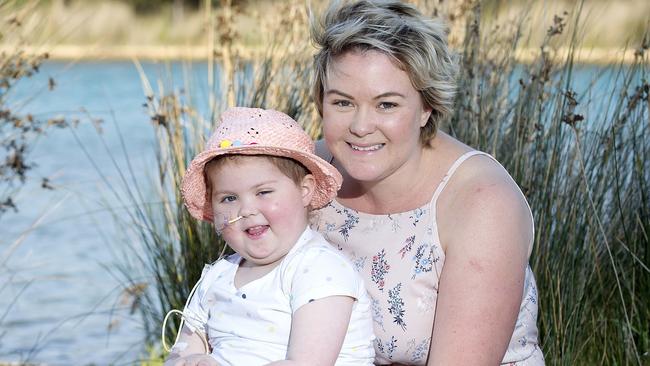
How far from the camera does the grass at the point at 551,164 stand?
3.79 metres

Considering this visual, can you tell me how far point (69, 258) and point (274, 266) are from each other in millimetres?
5703

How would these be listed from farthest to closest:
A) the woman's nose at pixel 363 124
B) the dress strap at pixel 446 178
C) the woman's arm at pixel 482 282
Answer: the dress strap at pixel 446 178 < the woman's nose at pixel 363 124 < the woman's arm at pixel 482 282

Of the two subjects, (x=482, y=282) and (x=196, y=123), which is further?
(x=196, y=123)

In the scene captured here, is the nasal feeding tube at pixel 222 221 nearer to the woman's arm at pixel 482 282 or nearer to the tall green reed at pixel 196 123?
the woman's arm at pixel 482 282

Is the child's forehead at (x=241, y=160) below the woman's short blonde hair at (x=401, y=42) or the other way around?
below

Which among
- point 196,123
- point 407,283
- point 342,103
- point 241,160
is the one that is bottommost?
point 196,123

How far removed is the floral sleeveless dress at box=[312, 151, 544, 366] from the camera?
9.74 ft

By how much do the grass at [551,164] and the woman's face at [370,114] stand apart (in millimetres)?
679

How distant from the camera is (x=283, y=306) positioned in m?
2.72

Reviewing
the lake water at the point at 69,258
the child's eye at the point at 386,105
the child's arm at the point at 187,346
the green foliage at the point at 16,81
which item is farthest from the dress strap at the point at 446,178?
the green foliage at the point at 16,81

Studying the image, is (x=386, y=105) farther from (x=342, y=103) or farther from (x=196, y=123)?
(x=196, y=123)

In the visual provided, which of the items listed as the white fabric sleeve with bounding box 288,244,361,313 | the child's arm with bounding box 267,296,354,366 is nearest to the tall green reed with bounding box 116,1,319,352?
the white fabric sleeve with bounding box 288,244,361,313

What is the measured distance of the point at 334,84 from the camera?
9.72 ft

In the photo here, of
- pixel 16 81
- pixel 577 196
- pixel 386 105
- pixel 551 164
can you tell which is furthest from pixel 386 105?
pixel 16 81
